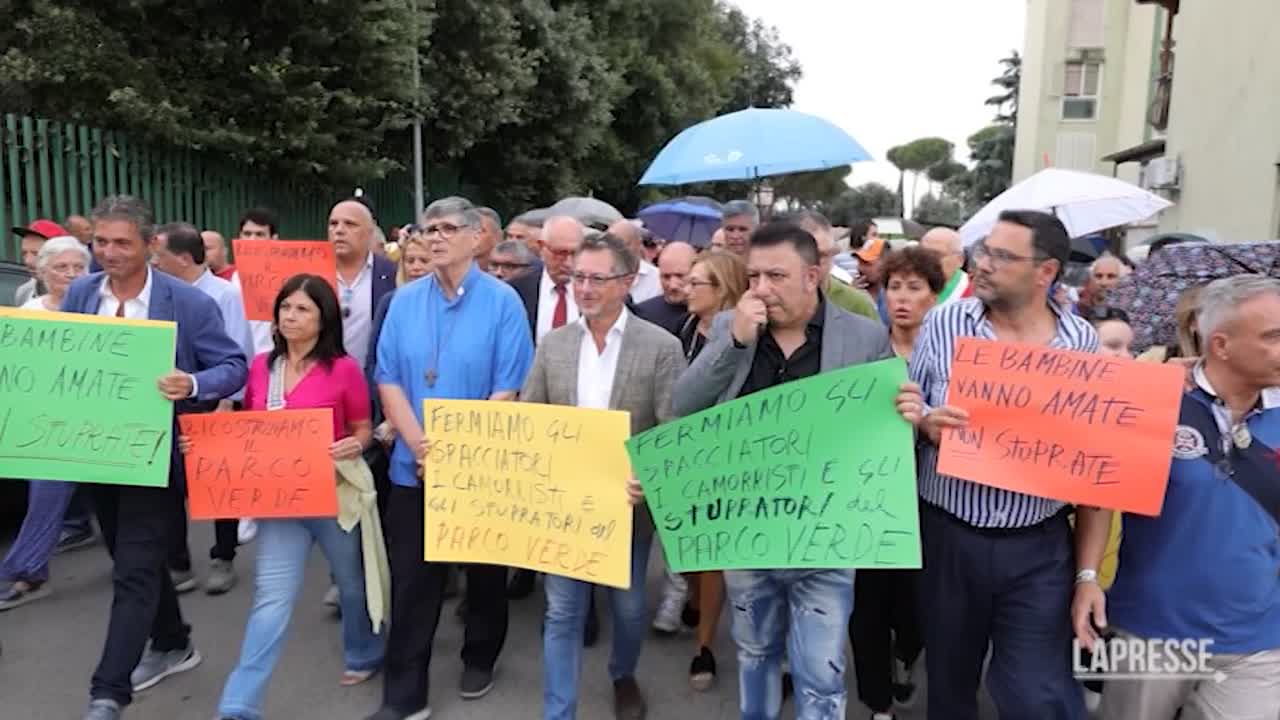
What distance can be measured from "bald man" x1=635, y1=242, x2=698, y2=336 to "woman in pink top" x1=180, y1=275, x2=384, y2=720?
175 centimetres

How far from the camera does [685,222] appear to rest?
11.8 meters

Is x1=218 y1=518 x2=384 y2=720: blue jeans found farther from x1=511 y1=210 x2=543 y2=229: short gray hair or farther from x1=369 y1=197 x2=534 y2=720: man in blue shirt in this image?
x1=511 y1=210 x2=543 y2=229: short gray hair

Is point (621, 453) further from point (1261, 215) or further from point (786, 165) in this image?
point (1261, 215)

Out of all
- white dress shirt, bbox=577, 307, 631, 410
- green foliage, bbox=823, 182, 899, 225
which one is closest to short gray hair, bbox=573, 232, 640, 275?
white dress shirt, bbox=577, 307, 631, 410

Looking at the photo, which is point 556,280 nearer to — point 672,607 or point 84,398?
point 672,607

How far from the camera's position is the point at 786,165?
6.08 m

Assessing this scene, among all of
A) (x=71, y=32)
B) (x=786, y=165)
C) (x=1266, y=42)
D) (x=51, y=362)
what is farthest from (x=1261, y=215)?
(x=71, y=32)

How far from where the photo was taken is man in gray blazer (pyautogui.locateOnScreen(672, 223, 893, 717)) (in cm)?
288

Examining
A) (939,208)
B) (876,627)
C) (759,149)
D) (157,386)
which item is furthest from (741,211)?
(939,208)

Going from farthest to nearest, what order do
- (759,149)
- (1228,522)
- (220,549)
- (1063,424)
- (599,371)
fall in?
(759,149)
(220,549)
(599,371)
(1063,424)
(1228,522)

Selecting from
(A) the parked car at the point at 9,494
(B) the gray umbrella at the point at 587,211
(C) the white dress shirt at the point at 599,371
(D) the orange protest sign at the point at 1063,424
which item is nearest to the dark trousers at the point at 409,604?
(C) the white dress shirt at the point at 599,371

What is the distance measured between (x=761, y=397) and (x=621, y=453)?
59 centimetres

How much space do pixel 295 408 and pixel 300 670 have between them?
144 cm

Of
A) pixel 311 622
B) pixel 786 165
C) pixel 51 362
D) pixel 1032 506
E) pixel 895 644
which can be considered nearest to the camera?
pixel 1032 506
